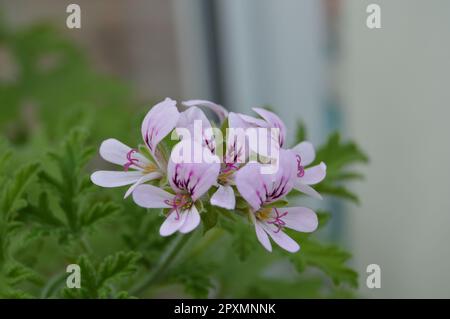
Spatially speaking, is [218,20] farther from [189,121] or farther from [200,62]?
[189,121]

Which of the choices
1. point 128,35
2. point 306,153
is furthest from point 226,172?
point 128,35

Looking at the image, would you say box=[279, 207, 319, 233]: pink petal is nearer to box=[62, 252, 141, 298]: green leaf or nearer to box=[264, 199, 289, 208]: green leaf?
box=[264, 199, 289, 208]: green leaf

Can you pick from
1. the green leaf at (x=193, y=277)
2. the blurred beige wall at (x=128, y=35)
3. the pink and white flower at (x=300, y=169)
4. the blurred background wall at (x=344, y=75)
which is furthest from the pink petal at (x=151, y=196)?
the blurred beige wall at (x=128, y=35)

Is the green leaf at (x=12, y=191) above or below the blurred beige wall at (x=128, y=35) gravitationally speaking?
below

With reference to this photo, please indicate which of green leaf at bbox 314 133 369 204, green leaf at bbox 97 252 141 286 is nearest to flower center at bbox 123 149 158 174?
green leaf at bbox 97 252 141 286

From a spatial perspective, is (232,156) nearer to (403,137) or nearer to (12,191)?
(12,191)

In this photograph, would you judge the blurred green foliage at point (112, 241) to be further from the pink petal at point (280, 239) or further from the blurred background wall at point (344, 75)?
the blurred background wall at point (344, 75)

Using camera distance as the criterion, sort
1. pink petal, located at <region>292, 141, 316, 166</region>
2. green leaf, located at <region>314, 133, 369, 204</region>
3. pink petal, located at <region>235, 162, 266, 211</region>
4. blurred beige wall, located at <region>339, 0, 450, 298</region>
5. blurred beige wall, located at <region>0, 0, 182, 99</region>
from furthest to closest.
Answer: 1. blurred beige wall, located at <region>0, 0, 182, 99</region>
2. blurred beige wall, located at <region>339, 0, 450, 298</region>
3. green leaf, located at <region>314, 133, 369, 204</region>
4. pink petal, located at <region>292, 141, 316, 166</region>
5. pink petal, located at <region>235, 162, 266, 211</region>
